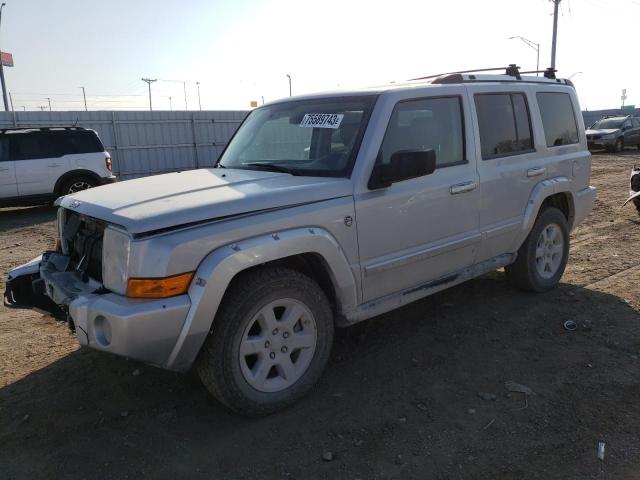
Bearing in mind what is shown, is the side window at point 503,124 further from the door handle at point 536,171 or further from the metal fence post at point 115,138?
the metal fence post at point 115,138

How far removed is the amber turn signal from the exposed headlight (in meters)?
0.08

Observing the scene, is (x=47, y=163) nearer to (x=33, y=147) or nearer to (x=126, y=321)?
(x=33, y=147)

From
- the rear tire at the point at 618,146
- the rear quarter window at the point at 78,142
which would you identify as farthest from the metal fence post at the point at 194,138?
the rear tire at the point at 618,146

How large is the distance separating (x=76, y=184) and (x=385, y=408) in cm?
1099

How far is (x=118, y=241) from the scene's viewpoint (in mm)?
2846

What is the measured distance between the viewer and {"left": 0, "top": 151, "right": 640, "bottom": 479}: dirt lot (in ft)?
9.13

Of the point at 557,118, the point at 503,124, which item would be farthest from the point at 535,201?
the point at 557,118

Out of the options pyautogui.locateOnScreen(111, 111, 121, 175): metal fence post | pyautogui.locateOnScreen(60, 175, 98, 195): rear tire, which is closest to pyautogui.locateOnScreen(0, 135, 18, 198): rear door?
pyautogui.locateOnScreen(60, 175, 98, 195): rear tire

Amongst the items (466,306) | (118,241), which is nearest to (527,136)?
(466,306)

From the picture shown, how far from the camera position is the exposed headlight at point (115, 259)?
2.79m

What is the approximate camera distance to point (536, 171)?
483cm

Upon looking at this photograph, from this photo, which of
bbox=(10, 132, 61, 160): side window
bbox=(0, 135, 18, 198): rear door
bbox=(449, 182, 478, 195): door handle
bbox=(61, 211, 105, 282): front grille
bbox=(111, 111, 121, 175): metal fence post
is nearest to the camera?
bbox=(61, 211, 105, 282): front grille

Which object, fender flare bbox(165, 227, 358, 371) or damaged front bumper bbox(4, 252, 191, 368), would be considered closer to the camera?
damaged front bumper bbox(4, 252, 191, 368)

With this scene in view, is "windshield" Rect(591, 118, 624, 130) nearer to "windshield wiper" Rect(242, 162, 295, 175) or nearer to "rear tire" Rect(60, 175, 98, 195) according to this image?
"rear tire" Rect(60, 175, 98, 195)
